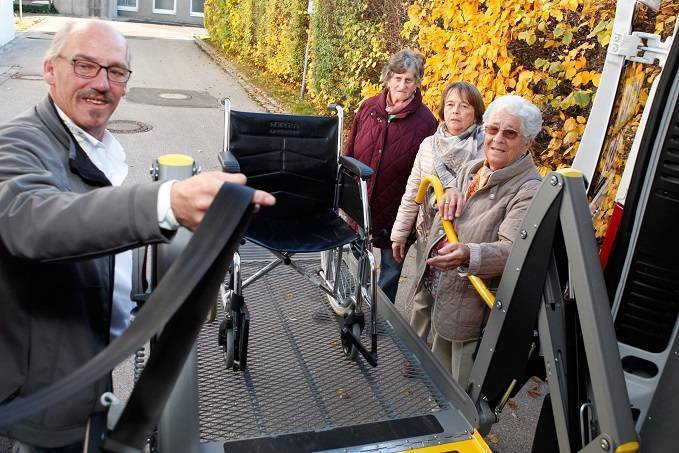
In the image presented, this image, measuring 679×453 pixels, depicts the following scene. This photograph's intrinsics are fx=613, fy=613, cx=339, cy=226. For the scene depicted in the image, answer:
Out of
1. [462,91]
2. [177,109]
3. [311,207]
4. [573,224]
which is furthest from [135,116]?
[573,224]

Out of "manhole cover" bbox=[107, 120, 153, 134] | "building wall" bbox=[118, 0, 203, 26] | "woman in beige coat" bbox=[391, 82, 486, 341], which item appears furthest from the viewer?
"building wall" bbox=[118, 0, 203, 26]

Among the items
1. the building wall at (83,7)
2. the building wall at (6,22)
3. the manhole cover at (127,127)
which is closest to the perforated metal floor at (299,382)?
the manhole cover at (127,127)

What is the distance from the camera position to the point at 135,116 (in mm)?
10445

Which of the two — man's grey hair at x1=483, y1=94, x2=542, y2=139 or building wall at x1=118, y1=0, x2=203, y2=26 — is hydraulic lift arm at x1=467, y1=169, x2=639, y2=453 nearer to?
man's grey hair at x1=483, y1=94, x2=542, y2=139

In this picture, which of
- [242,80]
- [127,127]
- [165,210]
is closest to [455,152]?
[165,210]

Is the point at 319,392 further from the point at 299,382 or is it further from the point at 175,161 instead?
the point at 175,161

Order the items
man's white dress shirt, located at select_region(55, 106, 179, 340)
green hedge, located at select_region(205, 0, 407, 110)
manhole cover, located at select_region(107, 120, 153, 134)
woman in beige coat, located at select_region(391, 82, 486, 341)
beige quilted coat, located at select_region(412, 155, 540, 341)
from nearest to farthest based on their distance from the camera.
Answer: man's white dress shirt, located at select_region(55, 106, 179, 340)
beige quilted coat, located at select_region(412, 155, 540, 341)
woman in beige coat, located at select_region(391, 82, 486, 341)
green hedge, located at select_region(205, 0, 407, 110)
manhole cover, located at select_region(107, 120, 153, 134)

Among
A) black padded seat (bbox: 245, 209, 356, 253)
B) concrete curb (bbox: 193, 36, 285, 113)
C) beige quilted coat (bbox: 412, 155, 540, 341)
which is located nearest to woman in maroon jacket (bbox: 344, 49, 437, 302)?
black padded seat (bbox: 245, 209, 356, 253)

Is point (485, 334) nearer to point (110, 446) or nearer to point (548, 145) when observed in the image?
point (110, 446)

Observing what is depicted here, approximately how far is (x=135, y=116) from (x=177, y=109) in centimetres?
115

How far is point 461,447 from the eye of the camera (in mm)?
2453

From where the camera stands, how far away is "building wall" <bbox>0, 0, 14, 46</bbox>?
16.6 metres

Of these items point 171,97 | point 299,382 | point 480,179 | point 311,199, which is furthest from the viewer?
point 171,97

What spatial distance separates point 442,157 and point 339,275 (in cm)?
106
